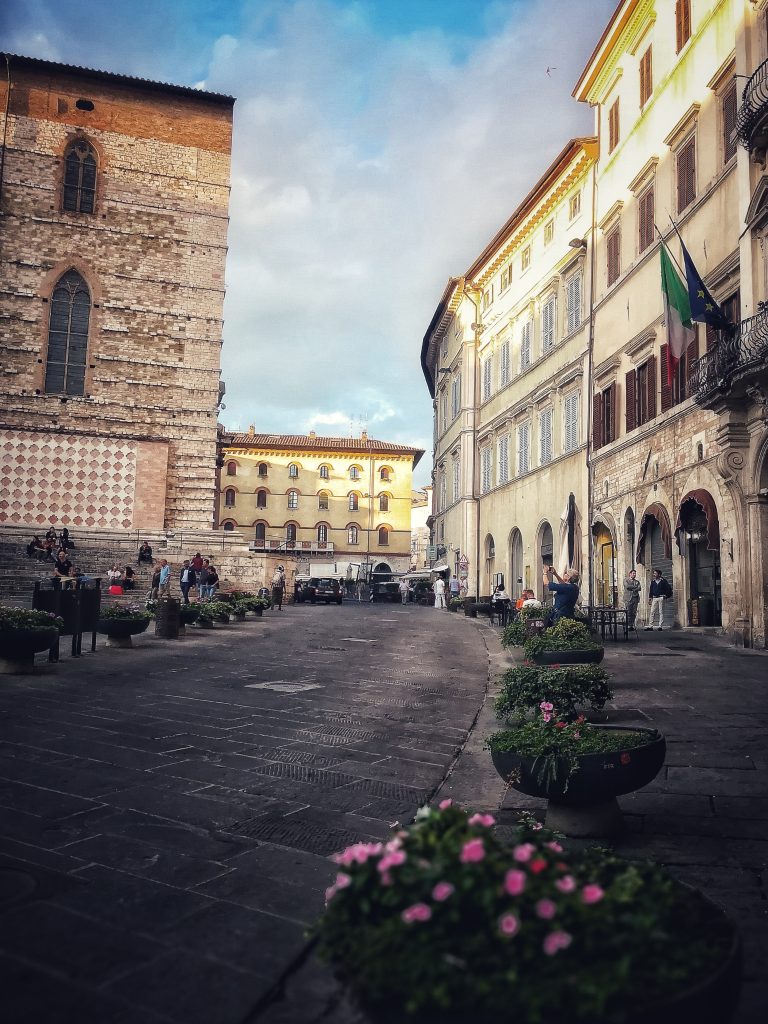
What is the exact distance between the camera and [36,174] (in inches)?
1228

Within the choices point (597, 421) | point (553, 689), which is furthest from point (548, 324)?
point (553, 689)

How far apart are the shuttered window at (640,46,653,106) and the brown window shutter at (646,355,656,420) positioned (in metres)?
7.31

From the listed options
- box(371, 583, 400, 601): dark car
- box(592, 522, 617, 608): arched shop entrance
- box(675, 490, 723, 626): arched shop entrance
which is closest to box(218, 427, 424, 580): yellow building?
box(371, 583, 400, 601): dark car

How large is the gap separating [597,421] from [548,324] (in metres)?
6.62

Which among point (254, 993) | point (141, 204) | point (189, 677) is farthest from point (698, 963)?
point (141, 204)

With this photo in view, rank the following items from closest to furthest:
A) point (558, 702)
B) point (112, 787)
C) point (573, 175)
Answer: point (112, 787), point (558, 702), point (573, 175)

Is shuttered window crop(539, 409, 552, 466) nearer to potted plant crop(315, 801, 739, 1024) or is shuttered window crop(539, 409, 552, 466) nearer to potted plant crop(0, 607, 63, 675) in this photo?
potted plant crop(0, 607, 63, 675)

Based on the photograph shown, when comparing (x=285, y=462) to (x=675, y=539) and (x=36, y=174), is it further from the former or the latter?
(x=675, y=539)

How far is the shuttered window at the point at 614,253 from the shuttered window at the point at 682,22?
16.2 ft

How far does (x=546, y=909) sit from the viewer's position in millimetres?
1798

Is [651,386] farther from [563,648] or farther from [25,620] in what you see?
[25,620]

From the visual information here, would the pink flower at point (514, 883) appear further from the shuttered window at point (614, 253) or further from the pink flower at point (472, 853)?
the shuttered window at point (614, 253)

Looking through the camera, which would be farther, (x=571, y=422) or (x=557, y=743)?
(x=571, y=422)

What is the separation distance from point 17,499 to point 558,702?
28.0 meters
